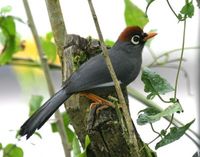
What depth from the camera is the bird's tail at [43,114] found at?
6.50 feet

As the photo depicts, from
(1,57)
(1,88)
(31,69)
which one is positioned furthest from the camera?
(1,88)

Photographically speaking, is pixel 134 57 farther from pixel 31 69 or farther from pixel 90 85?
pixel 31 69

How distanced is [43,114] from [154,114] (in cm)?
45

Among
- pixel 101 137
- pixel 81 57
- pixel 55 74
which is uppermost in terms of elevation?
pixel 55 74

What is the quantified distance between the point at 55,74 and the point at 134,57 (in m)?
2.16

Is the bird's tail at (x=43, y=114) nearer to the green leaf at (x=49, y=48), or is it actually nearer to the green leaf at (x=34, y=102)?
the green leaf at (x=34, y=102)

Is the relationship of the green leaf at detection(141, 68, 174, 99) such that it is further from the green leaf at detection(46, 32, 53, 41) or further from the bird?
the green leaf at detection(46, 32, 53, 41)

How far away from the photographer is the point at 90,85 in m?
2.06

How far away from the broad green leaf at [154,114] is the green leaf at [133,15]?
0.65m

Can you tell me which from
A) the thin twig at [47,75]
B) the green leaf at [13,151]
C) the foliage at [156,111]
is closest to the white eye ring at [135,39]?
the thin twig at [47,75]

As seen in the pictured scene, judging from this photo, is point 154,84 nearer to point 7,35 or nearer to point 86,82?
Answer: point 86,82

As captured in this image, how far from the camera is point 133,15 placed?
7.58 ft

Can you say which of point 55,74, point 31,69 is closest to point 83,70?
point 31,69

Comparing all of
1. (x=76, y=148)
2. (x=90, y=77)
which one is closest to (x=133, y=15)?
(x=90, y=77)
